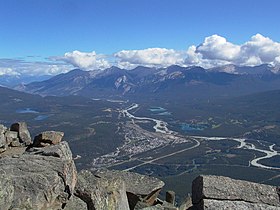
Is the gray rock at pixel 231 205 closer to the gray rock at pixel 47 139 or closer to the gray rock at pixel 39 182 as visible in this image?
the gray rock at pixel 39 182

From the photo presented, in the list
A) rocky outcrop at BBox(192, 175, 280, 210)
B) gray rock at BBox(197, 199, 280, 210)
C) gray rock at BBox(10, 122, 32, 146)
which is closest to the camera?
gray rock at BBox(197, 199, 280, 210)

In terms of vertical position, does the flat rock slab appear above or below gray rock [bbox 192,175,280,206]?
below

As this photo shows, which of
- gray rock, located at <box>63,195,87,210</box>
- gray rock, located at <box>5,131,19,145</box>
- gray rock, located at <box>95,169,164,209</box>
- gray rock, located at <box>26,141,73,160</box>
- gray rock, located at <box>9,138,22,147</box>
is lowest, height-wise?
gray rock, located at <box>95,169,164,209</box>

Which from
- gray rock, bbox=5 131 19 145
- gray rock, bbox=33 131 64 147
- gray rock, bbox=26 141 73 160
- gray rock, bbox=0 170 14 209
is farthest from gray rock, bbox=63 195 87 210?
gray rock, bbox=5 131 19 145

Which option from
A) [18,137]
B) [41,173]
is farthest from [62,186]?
[18,137]

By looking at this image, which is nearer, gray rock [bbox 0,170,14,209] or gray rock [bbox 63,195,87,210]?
gray rock [bbox 0,170,14,209]

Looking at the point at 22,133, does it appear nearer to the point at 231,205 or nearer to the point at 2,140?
the point at 2,140

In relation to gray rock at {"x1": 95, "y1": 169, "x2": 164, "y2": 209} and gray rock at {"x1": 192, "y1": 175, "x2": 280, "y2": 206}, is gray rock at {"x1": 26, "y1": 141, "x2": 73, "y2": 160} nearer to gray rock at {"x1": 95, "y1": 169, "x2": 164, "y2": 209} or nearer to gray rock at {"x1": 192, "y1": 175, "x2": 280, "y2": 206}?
gray rock at {"x1": 95, "y1": 169, "x2": 164, "y2": 209}

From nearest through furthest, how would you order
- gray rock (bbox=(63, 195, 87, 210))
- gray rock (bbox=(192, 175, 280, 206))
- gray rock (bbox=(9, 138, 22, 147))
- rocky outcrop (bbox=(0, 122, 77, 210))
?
rocky outcrop (bbox=(0, 122, 77, 210)) → gray rock (bbox=(63, 195, 87, 210)) → gray rock (bbox=(192, 175, 280, 206)) → gray rock (bbox=(9, 138, 22, 147))
